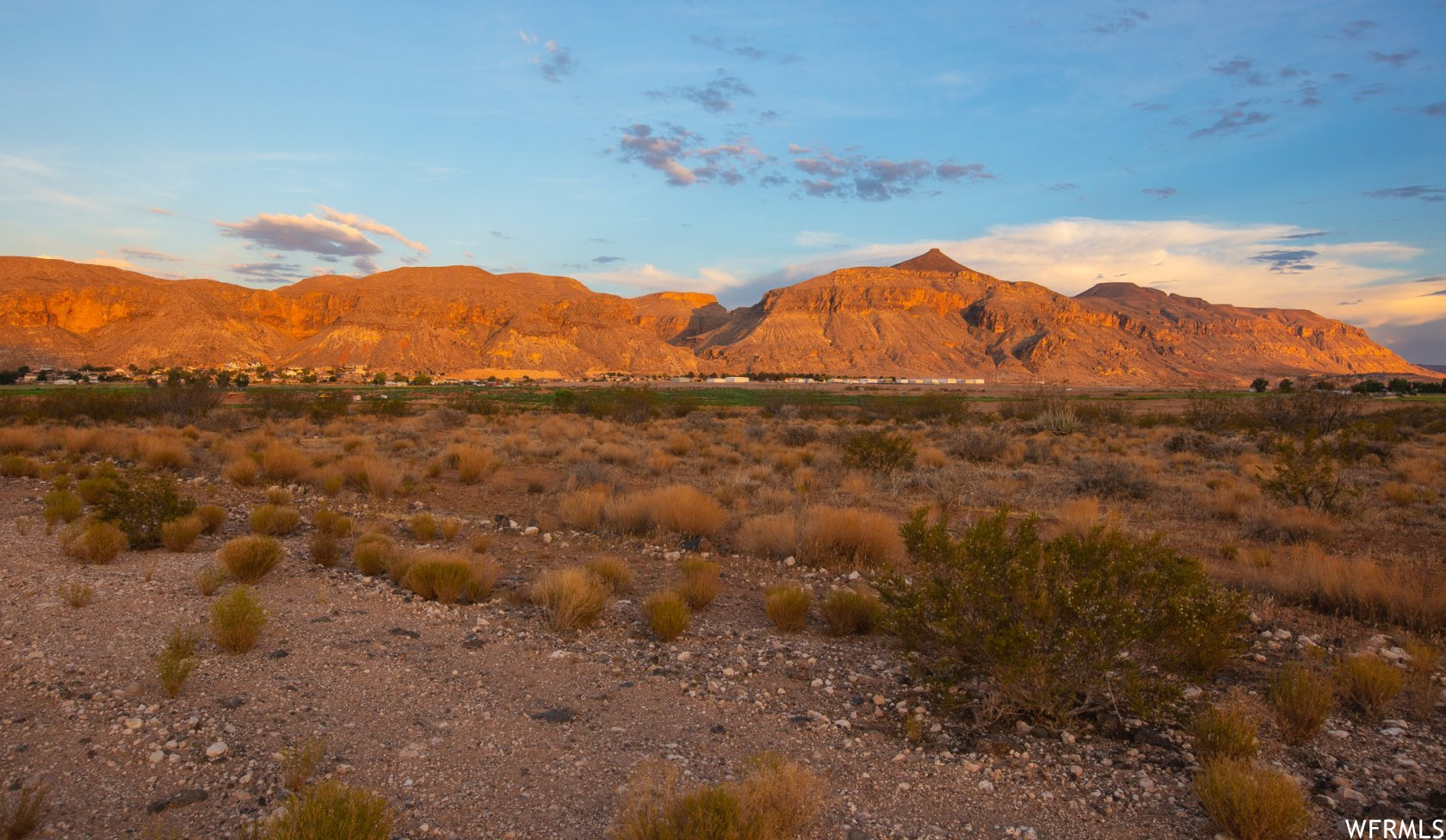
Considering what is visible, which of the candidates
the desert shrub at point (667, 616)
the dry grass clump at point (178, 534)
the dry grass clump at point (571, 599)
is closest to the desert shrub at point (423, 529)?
the dry grass clump at point (178, 534)

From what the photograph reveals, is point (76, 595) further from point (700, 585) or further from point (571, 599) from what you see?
point (700, 585)

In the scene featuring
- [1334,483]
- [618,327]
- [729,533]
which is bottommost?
[729,533]

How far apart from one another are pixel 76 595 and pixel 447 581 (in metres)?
3.30

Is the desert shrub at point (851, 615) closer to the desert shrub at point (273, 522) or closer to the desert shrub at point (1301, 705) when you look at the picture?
the desert shrub at point (1301, 705)

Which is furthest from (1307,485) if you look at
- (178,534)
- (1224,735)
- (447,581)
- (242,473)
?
(242,473)

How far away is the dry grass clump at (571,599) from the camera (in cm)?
699

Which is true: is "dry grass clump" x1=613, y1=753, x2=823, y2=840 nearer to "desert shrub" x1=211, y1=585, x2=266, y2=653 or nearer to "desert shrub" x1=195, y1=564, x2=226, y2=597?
"desert shrub" x1=211, y1=585, x2=266, y2=653

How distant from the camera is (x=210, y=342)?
122 meters

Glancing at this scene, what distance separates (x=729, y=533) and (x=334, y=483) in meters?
8.16

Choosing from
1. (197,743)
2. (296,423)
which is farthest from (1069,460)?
(296,423)

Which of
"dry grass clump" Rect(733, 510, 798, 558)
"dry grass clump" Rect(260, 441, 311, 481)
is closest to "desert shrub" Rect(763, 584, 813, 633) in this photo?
"dry grass clump" Rect(733, 510, 798, 558)

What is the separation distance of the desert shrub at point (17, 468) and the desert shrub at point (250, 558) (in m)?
10.8

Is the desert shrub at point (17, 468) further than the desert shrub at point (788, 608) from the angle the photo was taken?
Yes

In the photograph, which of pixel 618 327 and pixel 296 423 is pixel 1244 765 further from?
pixel 618 327
